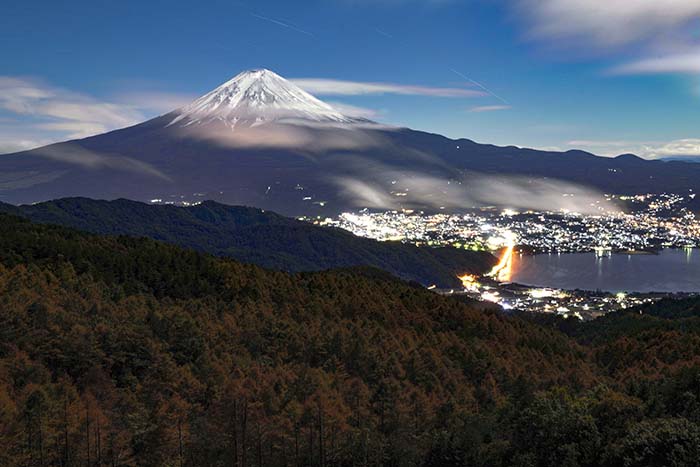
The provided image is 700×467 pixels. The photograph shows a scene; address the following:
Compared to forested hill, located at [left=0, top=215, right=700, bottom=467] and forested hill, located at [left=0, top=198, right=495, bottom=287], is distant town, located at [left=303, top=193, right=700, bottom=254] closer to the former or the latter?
forested hill, located at [left=0, top=198, right=495, bottom=287]

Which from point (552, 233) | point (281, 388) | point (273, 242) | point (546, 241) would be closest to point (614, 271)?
point (546, 241)

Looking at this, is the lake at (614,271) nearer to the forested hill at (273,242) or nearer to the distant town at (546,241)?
the distant town at (546,241)

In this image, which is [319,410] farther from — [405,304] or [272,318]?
[405,304]

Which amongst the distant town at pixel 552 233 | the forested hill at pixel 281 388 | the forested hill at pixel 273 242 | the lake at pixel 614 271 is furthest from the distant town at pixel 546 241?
the forested hill at pixel 281 388

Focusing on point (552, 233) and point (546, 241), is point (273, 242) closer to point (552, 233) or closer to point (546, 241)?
point (546, 241)

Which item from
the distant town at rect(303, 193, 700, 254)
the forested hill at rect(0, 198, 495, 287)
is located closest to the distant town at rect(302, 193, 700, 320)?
the distant town at rect(303, 193, 700, 254)

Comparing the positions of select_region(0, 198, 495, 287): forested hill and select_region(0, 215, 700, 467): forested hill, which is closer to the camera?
select_region(0, 215, 700, 467): forested hill
